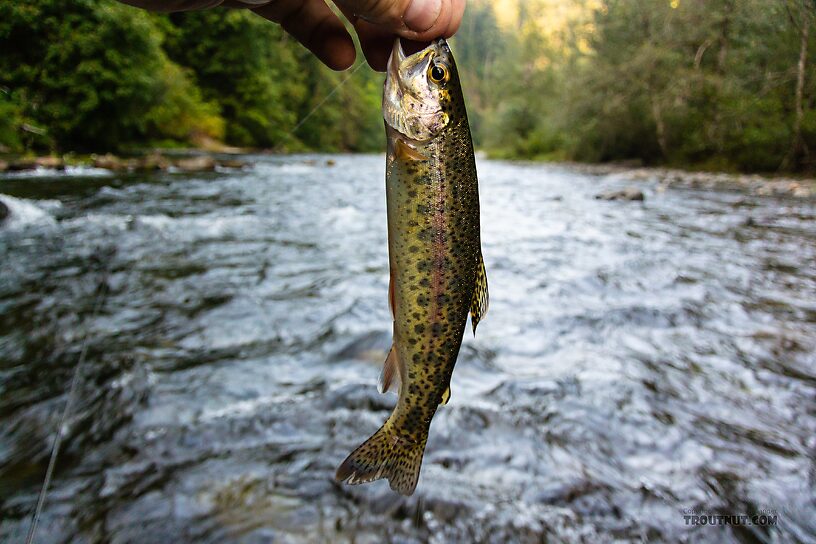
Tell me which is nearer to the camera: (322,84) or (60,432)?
(60,432)

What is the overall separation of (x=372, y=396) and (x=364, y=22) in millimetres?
3013

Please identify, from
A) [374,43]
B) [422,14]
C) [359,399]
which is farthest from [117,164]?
[422,14]

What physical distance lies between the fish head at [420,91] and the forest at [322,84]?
115 cm

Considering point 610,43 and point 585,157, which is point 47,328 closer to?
point 610,43

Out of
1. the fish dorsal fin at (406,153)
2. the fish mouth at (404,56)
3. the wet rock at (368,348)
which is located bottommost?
the wet rock at (368,348)

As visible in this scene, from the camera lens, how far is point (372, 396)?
4316 millimetres

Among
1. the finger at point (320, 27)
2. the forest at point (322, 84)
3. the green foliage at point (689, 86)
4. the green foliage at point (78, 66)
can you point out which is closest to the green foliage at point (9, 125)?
the forest at point (322, 84)

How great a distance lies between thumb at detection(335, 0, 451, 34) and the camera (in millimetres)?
1621

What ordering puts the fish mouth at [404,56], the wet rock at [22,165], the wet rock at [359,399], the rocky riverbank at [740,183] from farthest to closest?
1. the rocky riverbank at [740,183]
2. the wet rock at [22,165]
3. the wet rock at [359,399]
4. the fish mouth at [404,56]

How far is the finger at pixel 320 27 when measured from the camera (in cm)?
235

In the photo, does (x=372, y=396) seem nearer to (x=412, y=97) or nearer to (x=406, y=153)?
(x=406, y=153)

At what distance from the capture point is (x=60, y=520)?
9.67 ft

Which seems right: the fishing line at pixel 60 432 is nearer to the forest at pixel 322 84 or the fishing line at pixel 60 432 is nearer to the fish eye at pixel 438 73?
the fish eye at pixel 438 73

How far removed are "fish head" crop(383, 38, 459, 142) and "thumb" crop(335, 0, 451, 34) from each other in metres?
0.05
